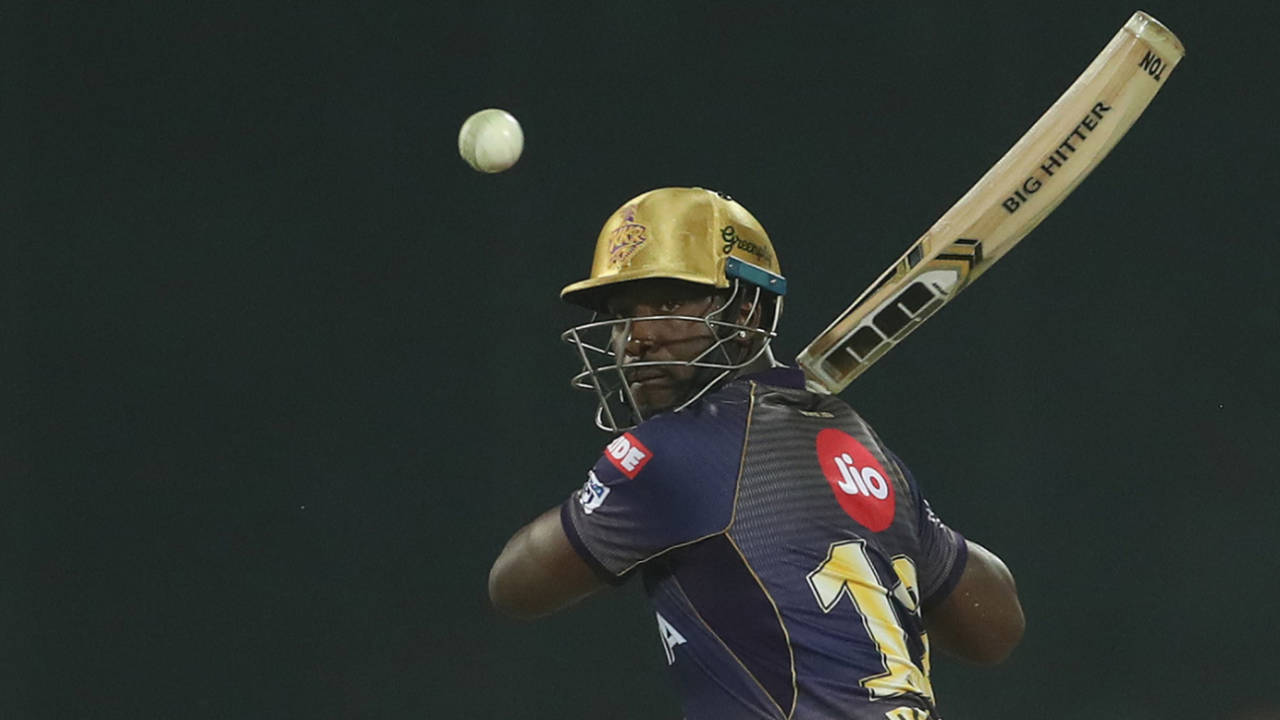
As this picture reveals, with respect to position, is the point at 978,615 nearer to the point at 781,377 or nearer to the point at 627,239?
the point at 781,377

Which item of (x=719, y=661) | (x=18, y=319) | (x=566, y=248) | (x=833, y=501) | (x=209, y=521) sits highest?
(x=18, y=319)

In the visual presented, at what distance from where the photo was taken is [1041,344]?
344 centimetres

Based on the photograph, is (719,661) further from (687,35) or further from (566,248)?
(687,35)

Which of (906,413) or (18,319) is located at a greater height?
(18,319)

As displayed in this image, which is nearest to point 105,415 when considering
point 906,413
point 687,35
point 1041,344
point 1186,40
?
point 687,35

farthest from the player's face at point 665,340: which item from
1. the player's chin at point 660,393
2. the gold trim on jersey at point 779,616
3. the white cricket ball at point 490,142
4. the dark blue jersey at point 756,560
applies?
the white cricket ball at point 490,142

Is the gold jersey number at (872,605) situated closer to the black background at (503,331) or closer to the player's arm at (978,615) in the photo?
the player's arm at (978,615)

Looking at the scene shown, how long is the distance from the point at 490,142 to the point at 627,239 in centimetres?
68

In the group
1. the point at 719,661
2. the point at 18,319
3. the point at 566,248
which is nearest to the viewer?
the point at 719,661

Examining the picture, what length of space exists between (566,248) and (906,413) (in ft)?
2.62

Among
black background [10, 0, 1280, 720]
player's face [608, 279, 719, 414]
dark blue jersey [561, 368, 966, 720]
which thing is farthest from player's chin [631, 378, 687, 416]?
black background [10, 0, 1280, 720]

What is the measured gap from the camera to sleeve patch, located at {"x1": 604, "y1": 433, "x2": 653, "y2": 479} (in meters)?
1.81

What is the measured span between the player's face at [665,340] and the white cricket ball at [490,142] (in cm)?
68

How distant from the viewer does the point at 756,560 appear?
1.77 m
